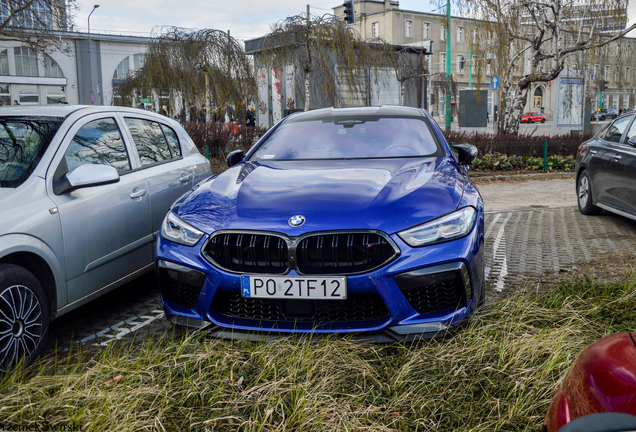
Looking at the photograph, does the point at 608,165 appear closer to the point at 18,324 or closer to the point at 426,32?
the point at 18,324

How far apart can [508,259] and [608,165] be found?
2.45 metres

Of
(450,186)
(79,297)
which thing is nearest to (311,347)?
Answer: (450,186)

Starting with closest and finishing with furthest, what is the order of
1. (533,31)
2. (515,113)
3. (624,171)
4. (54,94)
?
(624,171), (533,31), (515,113), (54,94)

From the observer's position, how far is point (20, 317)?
321 cm

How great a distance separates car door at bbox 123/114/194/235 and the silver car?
0.5 inches

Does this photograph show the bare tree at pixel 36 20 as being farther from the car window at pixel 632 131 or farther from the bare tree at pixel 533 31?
the car window at pixel 632 131

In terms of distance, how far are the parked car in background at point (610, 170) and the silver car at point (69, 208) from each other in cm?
505

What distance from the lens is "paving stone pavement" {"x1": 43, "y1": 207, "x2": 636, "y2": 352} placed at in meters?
4.25

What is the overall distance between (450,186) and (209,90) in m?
19.4

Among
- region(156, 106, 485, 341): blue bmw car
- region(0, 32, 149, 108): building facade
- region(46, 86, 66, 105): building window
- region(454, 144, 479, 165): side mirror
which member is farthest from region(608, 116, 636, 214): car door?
region(46, 86, 66, 105): building window

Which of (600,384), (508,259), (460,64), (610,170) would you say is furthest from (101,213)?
(460,64)

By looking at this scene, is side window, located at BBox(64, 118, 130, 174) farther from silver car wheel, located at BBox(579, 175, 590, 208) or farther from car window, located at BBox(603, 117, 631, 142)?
silver car wheel, located at BBox(579, 175, 590, 208)

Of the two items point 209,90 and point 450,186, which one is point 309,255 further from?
Answer: point 209,90

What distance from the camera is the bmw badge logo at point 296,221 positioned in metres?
3.23
